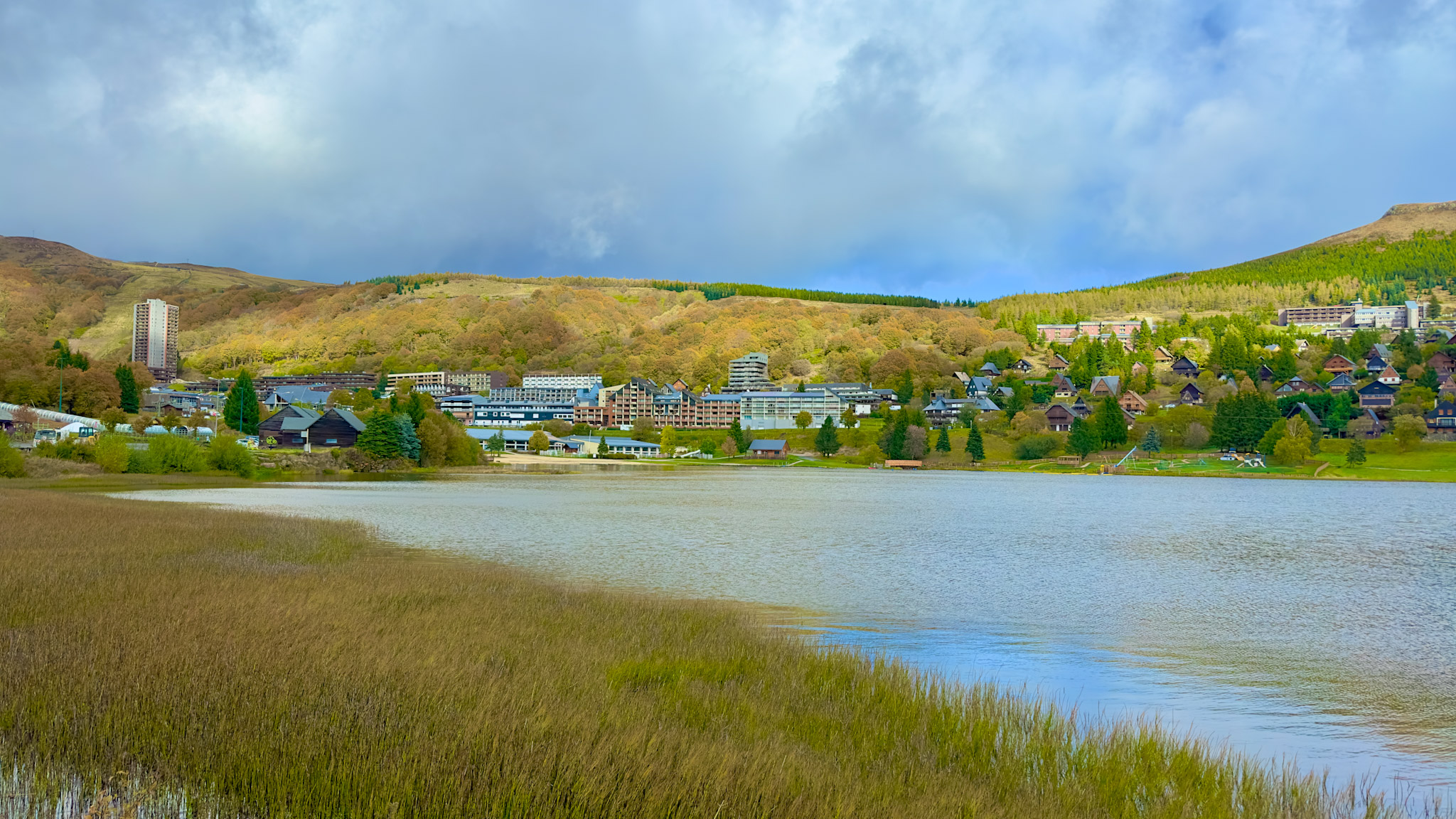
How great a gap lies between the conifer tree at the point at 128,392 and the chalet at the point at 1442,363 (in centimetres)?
18389

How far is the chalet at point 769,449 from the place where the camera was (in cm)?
13738

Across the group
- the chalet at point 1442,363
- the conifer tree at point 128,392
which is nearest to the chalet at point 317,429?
the conifer tree at point 128,392

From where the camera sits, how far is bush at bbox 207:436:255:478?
65.3m

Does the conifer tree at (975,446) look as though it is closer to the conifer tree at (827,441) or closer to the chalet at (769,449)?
the conifer tree at (827,441)

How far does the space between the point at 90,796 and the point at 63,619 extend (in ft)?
21.0

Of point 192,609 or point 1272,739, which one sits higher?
point 192,609

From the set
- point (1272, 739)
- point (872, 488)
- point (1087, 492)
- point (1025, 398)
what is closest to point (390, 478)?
point (872, 488)

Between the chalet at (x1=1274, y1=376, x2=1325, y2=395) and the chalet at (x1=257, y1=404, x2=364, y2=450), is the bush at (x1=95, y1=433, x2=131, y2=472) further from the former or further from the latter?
the chalet at (x1=1274, y1=376, x2=1325, y2=395)

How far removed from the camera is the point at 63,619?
10.7 meters

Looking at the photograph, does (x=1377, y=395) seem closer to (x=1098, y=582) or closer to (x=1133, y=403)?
(x=1133, y=403)

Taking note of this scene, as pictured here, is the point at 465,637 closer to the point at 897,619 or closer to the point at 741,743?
the point at 741,743

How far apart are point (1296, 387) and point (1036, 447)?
5615 centimetres

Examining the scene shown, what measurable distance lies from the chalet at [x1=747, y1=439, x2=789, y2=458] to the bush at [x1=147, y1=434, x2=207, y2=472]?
83.8 metres

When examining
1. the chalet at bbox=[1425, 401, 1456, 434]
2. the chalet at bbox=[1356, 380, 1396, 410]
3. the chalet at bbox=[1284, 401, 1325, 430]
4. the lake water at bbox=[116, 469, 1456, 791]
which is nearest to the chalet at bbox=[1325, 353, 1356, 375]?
the chalet at bbox=[1356, 380, 1396, 410]
